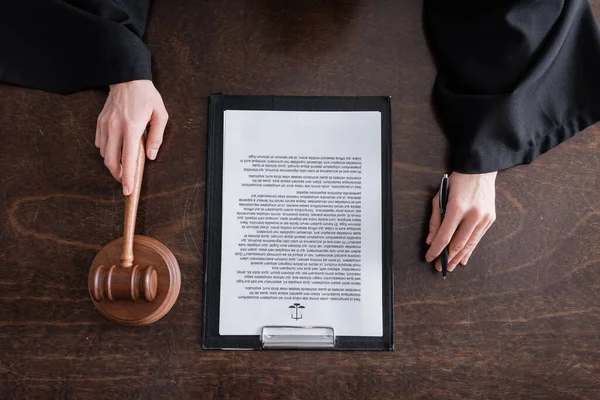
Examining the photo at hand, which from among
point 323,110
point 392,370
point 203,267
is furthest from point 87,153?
point 392,370

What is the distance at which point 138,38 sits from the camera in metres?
Result: 0.80

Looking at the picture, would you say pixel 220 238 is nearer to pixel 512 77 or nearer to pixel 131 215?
→ pixel 131 215

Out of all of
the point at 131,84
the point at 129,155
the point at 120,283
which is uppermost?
the point at 131,84

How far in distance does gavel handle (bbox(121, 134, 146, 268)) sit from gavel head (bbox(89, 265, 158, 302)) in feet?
0.05

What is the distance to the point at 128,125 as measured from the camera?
30.2 inches

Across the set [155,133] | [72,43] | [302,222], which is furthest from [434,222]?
[72,43]

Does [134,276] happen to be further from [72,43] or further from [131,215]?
[72,43]

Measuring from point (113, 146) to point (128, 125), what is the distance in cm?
4

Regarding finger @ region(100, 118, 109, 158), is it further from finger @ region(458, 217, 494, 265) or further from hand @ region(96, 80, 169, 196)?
finger @ region(458, 217, 494, 265)

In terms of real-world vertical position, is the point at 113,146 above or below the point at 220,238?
above

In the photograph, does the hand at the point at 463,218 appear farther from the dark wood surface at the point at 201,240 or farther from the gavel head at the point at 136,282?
the gavel head at the point at 136,282

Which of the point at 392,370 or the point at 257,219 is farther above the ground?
the point at 257,219

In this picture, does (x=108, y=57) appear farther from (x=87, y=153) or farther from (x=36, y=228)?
(x=36, y=228)

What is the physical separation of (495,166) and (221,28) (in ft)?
1.51
